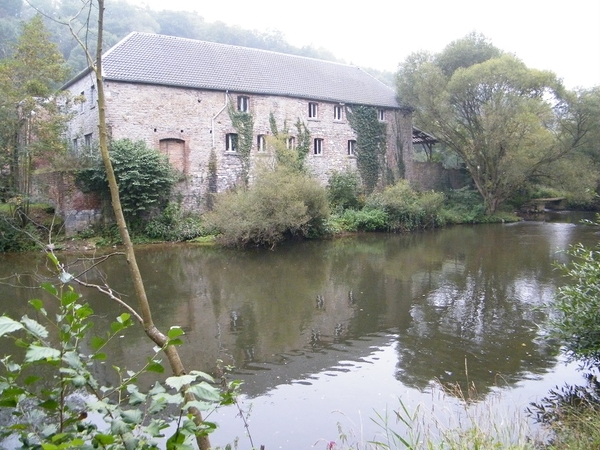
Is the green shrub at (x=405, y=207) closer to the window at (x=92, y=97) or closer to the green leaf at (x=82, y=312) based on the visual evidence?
the window at (x=92, y=97)

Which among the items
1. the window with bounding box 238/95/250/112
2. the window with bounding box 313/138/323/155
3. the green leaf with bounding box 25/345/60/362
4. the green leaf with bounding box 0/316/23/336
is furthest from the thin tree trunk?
the window with bounding box 313/138/323/155

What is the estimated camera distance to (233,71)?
2397cm

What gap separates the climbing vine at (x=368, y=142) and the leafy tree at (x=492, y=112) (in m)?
2.35

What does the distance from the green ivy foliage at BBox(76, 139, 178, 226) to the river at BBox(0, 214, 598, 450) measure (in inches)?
124

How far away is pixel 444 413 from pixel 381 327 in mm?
3313

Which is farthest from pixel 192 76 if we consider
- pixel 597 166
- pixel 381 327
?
pixel 597 166

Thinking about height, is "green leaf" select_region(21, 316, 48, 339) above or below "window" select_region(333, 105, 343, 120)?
below

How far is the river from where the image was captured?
575cm

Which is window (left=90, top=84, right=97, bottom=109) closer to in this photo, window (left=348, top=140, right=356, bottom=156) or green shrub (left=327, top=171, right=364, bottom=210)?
green shrub (left=327, top=171, right=364, bottom=210)

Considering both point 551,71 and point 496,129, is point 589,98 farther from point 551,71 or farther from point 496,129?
point 496,129

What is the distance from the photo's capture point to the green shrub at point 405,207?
22875mm

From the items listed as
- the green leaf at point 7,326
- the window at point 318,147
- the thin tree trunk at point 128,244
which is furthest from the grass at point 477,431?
the window at point 318,147

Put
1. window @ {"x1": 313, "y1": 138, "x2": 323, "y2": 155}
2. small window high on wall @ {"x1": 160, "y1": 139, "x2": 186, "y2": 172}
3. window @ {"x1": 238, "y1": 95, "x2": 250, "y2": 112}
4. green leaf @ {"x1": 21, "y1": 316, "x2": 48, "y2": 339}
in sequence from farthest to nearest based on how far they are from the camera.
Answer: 1. window @ {"x1": 313, "y1": 138, "x2": 323, "y2": 155}
2. window @ {"x1": 238, "y1": 95, "x2": 250, "y2": 112}
3. small window high on wall @ {"x1": 160, "y1": 139, "x2": 186, "y2": 172}
4. green leaf @ {"x1": 21, "y1": 316, "x2": 48, "y2": 339}

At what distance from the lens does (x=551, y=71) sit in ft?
78.3
